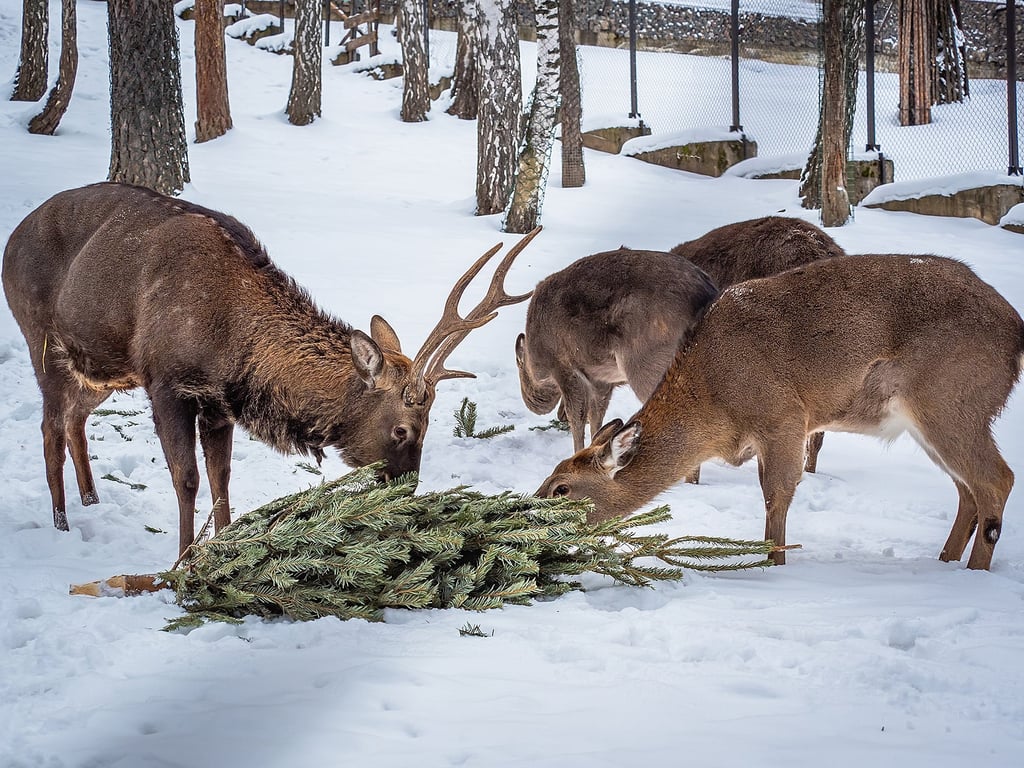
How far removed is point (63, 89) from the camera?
53.4 feet

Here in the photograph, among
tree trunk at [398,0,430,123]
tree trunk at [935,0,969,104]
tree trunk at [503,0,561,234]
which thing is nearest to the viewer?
tree trunk at [503,0,561,234]

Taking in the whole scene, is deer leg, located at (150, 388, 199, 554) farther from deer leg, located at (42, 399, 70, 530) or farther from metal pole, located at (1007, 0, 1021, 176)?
metal pole, located at (1007, 0, 1021, 176)

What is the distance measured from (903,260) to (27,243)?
511 centimetres

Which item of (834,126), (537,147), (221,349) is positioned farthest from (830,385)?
(834,126)

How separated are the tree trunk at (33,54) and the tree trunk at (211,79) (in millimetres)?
2785

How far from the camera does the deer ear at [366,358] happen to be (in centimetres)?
550

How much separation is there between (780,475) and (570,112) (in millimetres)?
11878

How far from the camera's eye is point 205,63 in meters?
17.4

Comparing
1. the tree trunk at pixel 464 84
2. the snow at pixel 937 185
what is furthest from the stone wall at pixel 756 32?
the snow at pixel 937 185

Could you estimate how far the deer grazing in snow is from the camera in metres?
6.81

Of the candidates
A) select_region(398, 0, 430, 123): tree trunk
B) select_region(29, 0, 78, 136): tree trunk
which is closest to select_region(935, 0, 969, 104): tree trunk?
select_region(398, 0, 430, 123): tree trunk

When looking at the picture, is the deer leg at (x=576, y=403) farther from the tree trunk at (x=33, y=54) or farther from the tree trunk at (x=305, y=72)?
the tree trunk at (x=33, y=54)

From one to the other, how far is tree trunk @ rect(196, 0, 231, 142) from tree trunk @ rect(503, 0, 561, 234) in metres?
7.02

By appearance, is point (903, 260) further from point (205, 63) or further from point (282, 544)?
point (205, 63)
